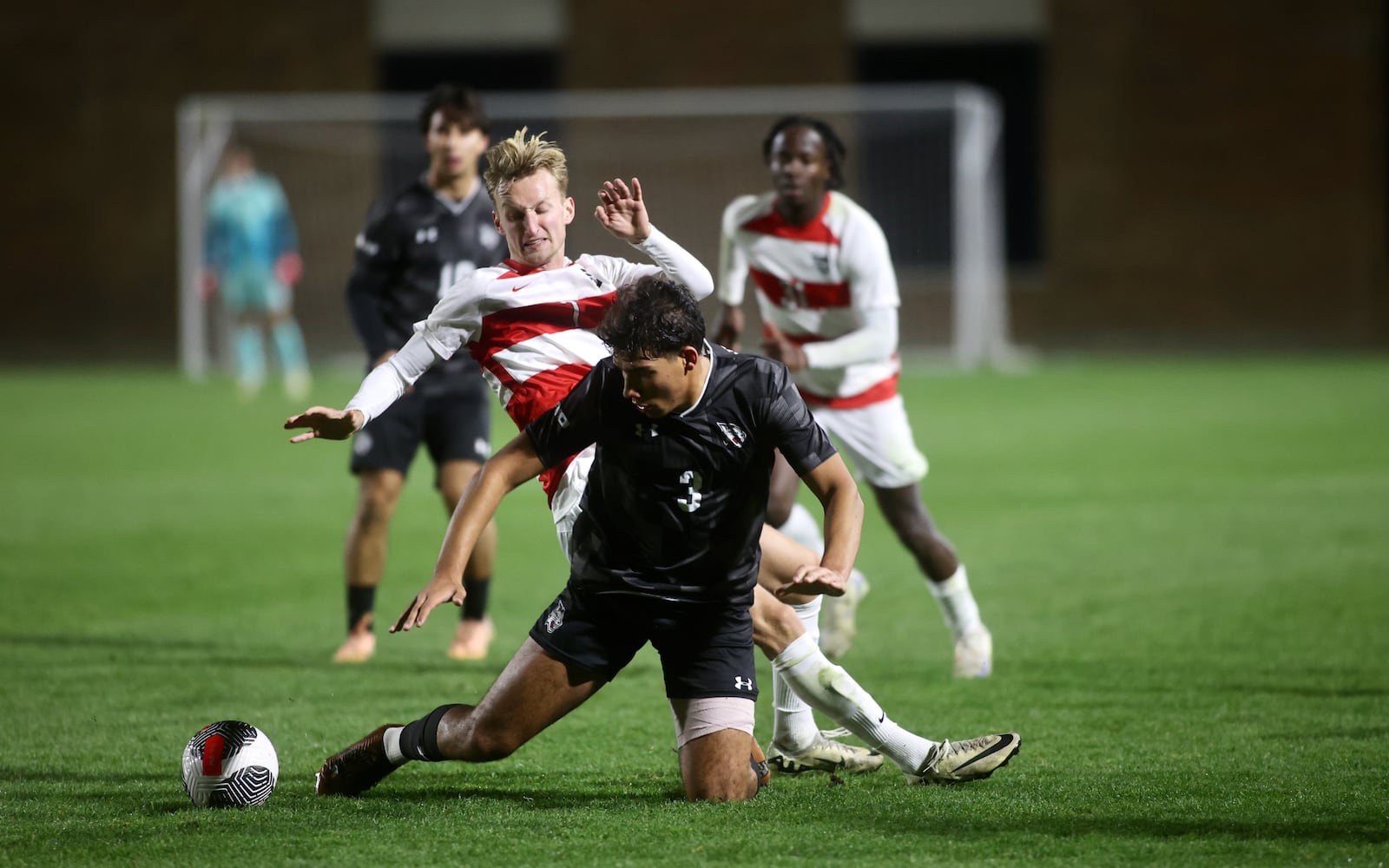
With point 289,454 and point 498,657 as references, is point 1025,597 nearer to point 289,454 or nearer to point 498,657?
point 498,657

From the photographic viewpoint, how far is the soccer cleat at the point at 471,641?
21.6 ft

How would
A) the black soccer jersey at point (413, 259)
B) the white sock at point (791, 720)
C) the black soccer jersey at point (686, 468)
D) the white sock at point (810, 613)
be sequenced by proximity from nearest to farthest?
the black soccer jersey at point (686, 468) < the white sock at point (791, 720) < the white sock at point (810, 613) < the black soccer jersey at point (413, 259)

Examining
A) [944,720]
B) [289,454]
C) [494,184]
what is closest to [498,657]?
[944,720]

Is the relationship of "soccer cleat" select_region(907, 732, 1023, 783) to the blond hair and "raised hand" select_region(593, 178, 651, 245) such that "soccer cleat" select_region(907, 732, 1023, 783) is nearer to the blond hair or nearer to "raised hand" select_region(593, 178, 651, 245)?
"raised hand" select_region(593, 178, 651, 245)

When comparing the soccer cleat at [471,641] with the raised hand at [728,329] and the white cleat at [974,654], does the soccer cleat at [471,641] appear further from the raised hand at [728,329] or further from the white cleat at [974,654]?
the white cleat at [974,654]

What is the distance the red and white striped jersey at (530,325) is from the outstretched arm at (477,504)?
0.49m

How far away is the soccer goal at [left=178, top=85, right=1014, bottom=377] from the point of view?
21188 millimetres

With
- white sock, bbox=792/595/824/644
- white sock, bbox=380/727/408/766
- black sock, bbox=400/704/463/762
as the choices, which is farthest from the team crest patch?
white sock, bbox=380/727/408/766

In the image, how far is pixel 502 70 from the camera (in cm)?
2317

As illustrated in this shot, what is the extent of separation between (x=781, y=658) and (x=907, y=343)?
712 inches

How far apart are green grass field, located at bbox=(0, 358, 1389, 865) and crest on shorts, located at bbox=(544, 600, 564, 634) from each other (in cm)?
48

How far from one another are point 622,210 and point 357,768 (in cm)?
168

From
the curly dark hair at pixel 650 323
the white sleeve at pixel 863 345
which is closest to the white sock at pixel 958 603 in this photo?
the white sleeve at pixel 863 345

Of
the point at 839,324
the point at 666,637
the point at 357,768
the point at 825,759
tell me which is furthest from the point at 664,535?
the point at 839,324
